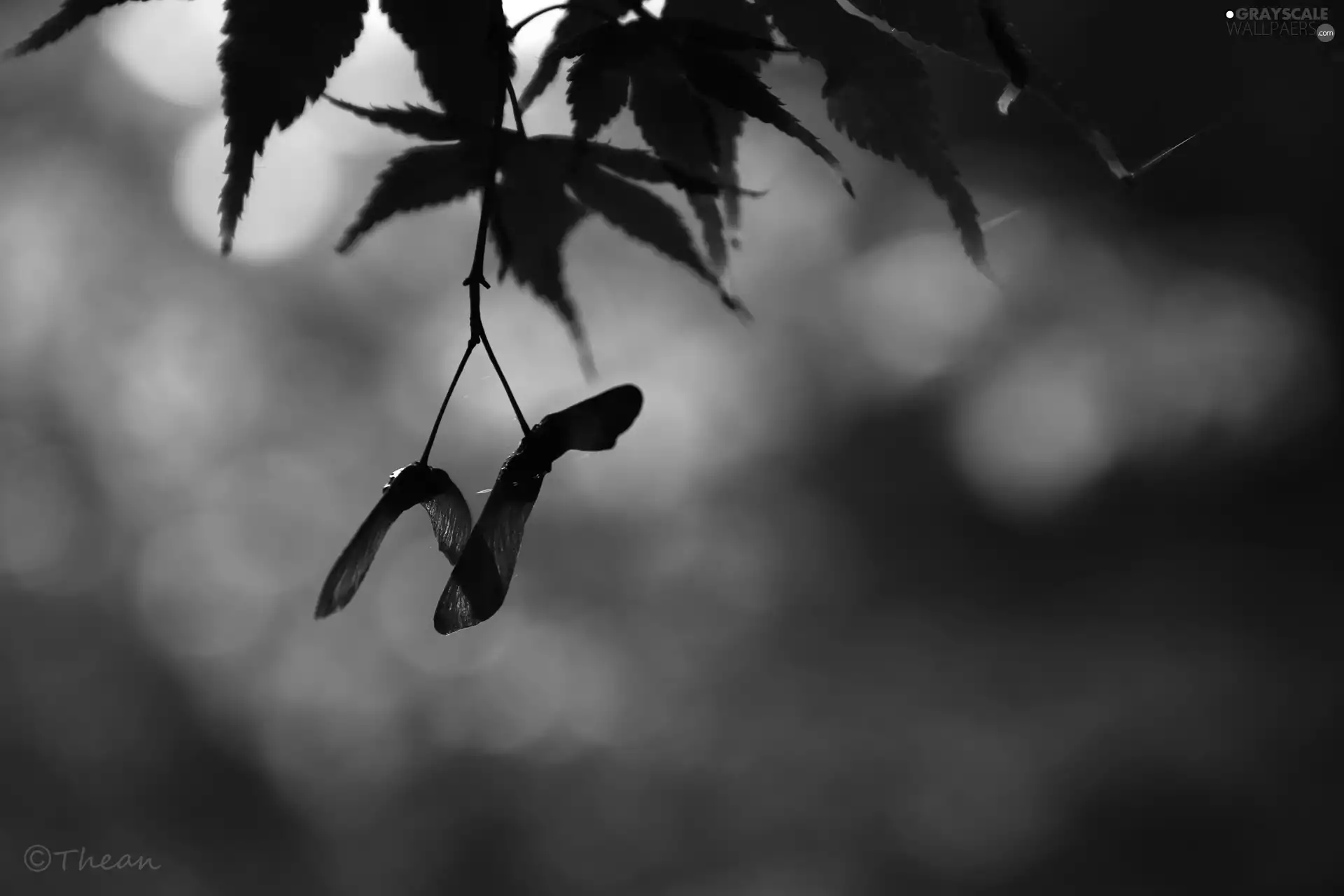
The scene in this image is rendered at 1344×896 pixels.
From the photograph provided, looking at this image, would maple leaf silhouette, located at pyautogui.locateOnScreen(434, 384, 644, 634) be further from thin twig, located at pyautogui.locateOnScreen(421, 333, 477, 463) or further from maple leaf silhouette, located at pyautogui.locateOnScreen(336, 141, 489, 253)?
maple leaf silhouette, located at pyautogui.locateOnScreen(336, 141, 489, 253)

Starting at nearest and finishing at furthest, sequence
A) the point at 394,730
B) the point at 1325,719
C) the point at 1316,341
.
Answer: the point at 1316,341 < the point at 1325,719 < the point at 394,730

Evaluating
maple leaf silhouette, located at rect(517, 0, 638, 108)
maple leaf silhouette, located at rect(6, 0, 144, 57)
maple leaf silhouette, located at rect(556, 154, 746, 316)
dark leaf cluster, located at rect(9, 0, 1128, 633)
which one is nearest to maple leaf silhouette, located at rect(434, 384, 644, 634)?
dark leaf cluster, located at rect(9, 0, 1128, 633)

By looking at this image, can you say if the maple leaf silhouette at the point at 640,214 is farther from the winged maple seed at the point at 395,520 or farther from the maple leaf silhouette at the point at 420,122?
the winged maple seed at the point at 395,520

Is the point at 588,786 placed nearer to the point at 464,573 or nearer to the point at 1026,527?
the point at 1026,527

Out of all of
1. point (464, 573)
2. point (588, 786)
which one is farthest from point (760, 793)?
point (464, 573)

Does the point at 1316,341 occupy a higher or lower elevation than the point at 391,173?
higher

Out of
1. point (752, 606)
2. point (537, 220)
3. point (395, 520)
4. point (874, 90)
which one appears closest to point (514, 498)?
point (395, 520)

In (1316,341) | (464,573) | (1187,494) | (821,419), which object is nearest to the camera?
(464,573)
